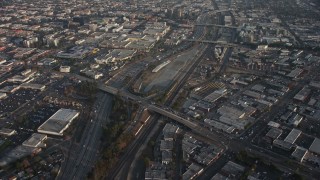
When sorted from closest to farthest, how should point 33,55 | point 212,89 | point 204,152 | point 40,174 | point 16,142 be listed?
point 40,174, point 204,152, point 16,142, point 212,89, point 33,55

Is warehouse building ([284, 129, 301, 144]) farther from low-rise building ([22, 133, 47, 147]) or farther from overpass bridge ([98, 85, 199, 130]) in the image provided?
low-rise building ([22, 133, 47, 147])

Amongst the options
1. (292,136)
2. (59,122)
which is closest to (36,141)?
(59,122)

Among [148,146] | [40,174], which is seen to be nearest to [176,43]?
[148,146]

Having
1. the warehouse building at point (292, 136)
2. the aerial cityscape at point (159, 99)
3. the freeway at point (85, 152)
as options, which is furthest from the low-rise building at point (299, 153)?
the freeway at point (85, 152)

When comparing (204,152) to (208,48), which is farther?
(208,48)

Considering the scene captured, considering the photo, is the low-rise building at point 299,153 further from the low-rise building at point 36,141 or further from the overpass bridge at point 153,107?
the low-rise building at point 36,141

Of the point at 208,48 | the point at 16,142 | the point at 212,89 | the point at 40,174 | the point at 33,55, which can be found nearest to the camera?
the point at 40,174

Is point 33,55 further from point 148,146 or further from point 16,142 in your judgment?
point 148,146
